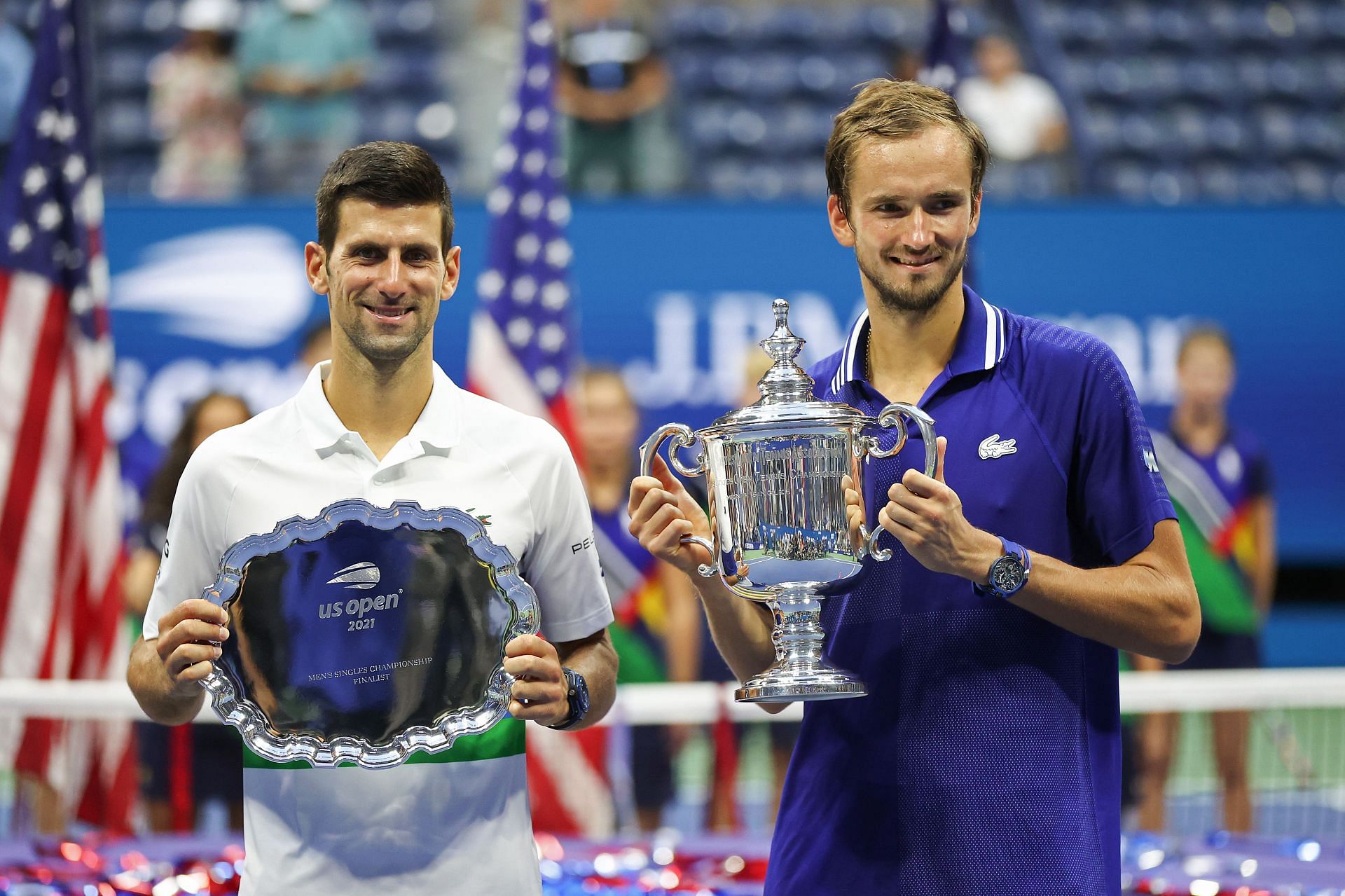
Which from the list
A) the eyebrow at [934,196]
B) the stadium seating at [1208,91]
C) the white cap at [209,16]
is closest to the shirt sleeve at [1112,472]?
the eyebrow at [934,196]

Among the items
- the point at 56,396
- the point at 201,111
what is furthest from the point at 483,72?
the point at 56,396

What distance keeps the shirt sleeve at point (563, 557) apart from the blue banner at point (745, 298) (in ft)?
16.9

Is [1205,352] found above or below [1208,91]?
below

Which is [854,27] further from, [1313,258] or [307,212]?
[307,212]

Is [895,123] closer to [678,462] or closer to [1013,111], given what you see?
[678,462]

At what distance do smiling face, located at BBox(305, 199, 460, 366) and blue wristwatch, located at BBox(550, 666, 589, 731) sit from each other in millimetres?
553

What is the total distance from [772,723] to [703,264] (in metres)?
3.83

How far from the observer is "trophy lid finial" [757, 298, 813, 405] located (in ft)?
7.74

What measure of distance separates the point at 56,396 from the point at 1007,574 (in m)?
4.28

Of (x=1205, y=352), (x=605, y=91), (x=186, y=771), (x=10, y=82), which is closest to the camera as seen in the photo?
(x=186, y=771)

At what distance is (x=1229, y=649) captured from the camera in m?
6.19

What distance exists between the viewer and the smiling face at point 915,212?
2271 millimetres

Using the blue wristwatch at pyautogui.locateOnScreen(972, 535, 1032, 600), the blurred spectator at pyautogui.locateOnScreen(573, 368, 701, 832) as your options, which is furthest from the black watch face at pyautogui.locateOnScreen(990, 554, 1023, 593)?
the blurred spectator at pyautogui.locateOnScreen(573, 368, 701, 832)

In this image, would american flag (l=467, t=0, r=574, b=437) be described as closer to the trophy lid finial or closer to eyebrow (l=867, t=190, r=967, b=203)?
the trophy lid finial
